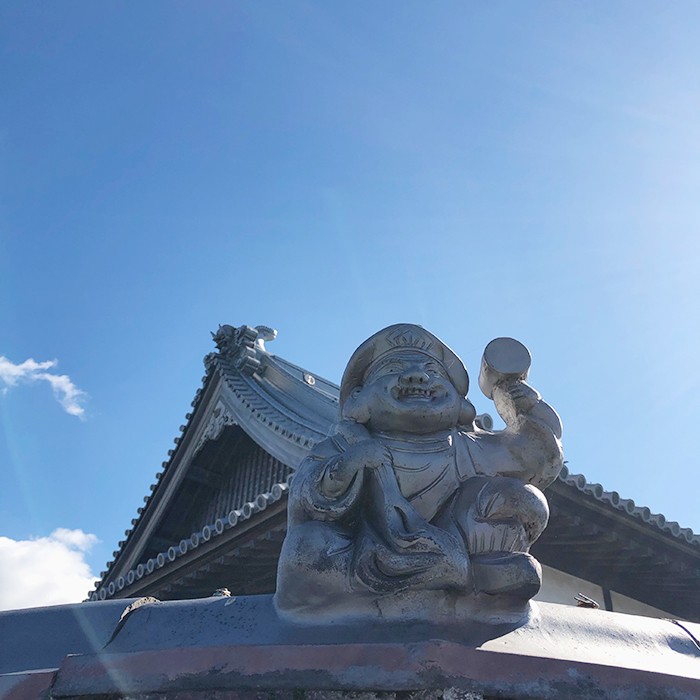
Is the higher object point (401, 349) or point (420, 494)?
point (401, 349)

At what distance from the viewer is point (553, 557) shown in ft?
19.4

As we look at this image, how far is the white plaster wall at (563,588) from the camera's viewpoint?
5.89 meters

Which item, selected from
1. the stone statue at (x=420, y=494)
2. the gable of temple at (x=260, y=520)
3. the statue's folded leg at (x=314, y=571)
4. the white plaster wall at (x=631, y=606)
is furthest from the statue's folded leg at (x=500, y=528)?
the white plaster wall at (x=631, y=606)

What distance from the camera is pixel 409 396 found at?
2381mm

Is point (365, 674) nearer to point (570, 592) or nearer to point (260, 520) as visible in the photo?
point (260, 520)

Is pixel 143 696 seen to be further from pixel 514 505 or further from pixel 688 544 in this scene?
pixel 688 544

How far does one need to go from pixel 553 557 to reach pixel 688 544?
1.15m

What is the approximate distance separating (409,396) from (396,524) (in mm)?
556

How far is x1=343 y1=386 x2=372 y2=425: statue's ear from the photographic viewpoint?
7.79 feet

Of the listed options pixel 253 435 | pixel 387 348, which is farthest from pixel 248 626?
pixel 253 435

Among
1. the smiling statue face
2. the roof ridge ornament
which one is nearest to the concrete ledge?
the smiling statue face

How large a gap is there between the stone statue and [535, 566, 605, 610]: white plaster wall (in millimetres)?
4085

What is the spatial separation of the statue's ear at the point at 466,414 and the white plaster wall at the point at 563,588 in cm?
400

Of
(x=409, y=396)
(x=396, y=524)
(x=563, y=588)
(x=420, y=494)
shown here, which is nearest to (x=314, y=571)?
(x=396, y=524)
